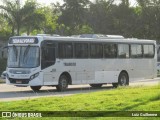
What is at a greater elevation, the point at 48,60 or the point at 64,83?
the point at 48,60

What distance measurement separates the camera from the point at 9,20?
6359cm

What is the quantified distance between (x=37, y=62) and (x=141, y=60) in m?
8.37

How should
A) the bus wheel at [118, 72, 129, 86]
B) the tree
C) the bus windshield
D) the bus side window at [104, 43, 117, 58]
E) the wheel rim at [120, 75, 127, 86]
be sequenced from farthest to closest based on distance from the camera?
the tree
the wheel rim at [120, 75, 127, 86]
the bus wheel at [118, 72, 129, 86]
the bus side window at [104, 43, 117, 58]
the bus windshield

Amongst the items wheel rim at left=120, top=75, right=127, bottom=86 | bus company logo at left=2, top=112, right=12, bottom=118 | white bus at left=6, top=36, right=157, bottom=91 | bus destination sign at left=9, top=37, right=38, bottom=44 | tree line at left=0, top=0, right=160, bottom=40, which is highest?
tree line at left=0, top=0, right=160, bottom=40

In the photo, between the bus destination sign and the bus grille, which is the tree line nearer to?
the bus destination sign

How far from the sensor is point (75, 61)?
86.7 feet

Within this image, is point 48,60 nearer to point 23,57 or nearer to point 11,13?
point 23,57

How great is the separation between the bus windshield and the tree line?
3806cm

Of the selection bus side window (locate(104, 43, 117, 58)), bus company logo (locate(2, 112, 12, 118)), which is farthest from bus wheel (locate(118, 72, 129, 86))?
bus company logo (locate(2, 112, 12, 118))

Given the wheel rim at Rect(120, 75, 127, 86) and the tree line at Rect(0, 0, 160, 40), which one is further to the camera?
the tree line at Rect(0, 0, 160, 40)

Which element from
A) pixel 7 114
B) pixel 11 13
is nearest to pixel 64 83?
pixel 7 114

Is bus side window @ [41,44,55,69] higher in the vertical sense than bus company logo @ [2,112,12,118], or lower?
higher

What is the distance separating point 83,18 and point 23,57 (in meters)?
53.9

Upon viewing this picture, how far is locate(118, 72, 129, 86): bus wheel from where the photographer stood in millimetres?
29017
